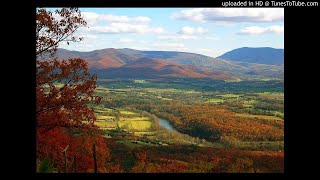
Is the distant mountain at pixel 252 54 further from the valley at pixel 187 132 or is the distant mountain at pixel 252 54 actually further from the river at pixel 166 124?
the river at pixel 166 124

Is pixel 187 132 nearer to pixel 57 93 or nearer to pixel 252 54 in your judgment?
pixel 57 93

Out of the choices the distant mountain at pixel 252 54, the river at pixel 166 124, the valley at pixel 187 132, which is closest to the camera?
the valley at pixel 187 132

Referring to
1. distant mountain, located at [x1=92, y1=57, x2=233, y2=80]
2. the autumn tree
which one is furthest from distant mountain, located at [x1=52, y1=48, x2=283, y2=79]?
the autumn tree

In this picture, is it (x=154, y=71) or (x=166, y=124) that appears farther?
(x=154, y=71)

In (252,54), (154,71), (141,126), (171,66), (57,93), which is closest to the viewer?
(57,93)

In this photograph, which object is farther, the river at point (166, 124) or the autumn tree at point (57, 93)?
the river at point (166, 124)

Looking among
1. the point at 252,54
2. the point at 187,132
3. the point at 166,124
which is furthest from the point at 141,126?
the point at 252,54

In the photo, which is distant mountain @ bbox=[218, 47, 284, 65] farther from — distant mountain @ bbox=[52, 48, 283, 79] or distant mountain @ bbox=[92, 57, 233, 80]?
distant mountain @ bbox=[92, 57, 233, 80]

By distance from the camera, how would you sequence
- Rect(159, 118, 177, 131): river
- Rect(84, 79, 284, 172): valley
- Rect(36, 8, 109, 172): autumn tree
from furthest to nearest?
1. Rect(159, 118, 177, 131): river
2. Rect(84, 79, 284, 172): valley
3. Rect(36, 8, 109, 172): autumn tree

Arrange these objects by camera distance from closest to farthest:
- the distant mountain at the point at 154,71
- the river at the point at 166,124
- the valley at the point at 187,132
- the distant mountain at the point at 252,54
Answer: the valley at the point at 187,132, the river at the point at 166,124, the distant mountain at the point at 154,71, the distant mountain at the point at 252,54

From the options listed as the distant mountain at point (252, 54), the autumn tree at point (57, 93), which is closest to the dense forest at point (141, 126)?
the autumn tree at point (57, 93)
